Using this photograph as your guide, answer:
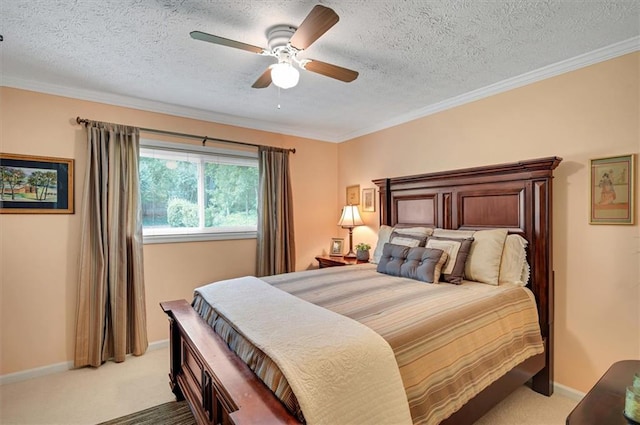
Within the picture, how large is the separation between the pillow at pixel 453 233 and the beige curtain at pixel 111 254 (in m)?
2.90

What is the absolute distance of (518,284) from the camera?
2.37 meters

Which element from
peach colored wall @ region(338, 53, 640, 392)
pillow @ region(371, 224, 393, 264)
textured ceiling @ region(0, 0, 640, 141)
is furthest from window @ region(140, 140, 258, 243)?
peach colored wall @ region(338, 53, 640, 392)

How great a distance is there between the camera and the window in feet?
10.7

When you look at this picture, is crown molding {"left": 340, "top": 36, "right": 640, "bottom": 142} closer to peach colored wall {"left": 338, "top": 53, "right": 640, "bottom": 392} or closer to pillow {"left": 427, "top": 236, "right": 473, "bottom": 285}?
peach colored wall {"left": 338, "top": 53, "right": 640, "bottom": 392}

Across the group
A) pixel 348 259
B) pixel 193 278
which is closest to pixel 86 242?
pixel 193 278

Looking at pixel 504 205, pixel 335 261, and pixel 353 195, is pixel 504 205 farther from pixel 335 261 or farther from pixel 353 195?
pixel 353 195

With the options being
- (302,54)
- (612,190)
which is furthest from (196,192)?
(612,190)

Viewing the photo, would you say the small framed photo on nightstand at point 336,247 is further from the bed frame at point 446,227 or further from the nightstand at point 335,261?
the bed frame at point 446,227

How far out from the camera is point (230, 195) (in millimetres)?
3779

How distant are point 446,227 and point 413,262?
28.4 inches

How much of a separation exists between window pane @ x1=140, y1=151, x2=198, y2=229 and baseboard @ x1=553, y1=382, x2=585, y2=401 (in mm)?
3683

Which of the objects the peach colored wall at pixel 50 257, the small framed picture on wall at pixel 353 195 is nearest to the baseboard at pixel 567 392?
the small framed picture on wall at pixel 353 195

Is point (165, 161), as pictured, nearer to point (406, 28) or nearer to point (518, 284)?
A: point (406, 28)

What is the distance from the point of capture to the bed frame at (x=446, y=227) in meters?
1.34
